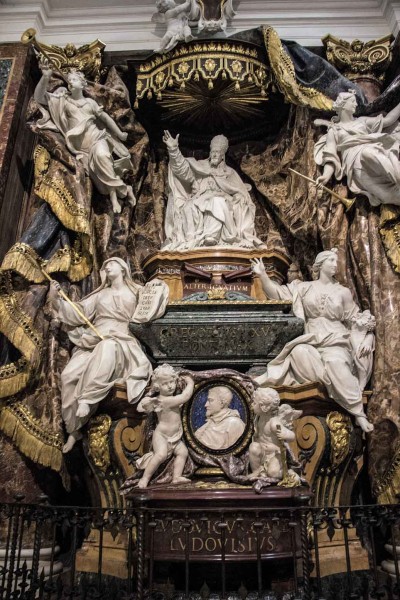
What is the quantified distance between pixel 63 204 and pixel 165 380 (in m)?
2.53

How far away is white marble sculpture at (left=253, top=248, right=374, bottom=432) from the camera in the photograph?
491 cm

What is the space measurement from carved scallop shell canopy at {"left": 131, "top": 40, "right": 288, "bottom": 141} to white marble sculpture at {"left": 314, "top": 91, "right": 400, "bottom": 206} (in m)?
1.18

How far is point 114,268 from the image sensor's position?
226 inches

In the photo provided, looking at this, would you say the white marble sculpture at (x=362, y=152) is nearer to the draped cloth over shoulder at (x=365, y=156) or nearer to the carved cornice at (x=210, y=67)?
the draped cloth over shoulder at (x=365, y=156)

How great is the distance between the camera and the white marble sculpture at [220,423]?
15.9ft

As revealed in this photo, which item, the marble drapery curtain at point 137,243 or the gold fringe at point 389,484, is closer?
the gold fringe at point 389,484

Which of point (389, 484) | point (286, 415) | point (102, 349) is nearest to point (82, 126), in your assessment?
point (102, 349)

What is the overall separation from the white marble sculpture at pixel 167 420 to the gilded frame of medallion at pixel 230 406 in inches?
9.5

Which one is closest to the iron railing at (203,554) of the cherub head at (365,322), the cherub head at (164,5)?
the cherub head at (365,322)

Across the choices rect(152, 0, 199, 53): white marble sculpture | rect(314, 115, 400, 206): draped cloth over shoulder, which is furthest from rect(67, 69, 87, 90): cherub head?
rect(314, 115, 400, 206): draped cloth over shoulder

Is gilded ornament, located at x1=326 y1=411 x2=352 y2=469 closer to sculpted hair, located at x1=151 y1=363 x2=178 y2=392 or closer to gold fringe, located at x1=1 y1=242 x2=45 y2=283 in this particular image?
sculpted hair, located at x1=151 y1=363 x2=178 y2=392

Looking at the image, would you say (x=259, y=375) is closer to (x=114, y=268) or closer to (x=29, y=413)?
(x=114, y=268)

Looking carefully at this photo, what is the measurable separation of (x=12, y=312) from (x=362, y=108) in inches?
178

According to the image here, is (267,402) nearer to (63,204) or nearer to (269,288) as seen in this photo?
(269,288)
